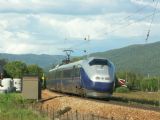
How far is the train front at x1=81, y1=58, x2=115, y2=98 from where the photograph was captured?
4434cm

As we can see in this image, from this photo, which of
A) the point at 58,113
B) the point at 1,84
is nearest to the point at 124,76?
the point at 1,84

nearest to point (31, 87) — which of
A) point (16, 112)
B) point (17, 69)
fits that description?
point (16, 112)

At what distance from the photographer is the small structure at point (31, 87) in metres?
59.7

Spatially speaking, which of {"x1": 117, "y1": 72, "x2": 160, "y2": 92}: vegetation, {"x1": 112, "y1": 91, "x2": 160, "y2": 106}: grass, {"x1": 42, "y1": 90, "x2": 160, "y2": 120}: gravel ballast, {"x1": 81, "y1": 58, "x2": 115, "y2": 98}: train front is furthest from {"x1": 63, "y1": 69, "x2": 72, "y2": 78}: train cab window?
{"x1": 117, "y1": 72, "x2": 160, "y2": 92}: vegetation

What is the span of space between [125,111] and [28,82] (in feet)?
105

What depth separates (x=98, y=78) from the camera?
146 feet

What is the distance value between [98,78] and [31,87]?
709 inches

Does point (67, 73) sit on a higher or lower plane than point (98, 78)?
higher

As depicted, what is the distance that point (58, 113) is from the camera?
36.5m

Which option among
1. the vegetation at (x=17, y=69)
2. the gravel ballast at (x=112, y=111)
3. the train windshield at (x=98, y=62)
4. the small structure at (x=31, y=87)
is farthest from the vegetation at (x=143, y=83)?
the gravel ballast at (x=112, y=111)

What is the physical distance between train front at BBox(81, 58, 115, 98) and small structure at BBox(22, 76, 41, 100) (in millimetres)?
14009

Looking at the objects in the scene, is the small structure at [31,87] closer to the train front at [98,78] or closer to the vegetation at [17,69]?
the train front at [98,78]

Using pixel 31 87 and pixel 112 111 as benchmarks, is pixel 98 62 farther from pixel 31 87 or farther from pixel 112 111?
pixel 31 87

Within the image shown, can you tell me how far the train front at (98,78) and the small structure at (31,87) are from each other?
14009 mm
